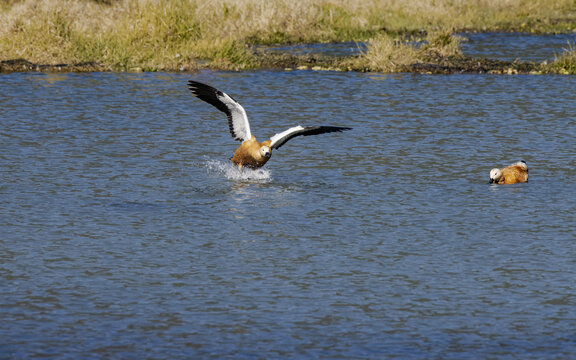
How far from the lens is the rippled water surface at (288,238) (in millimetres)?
8547


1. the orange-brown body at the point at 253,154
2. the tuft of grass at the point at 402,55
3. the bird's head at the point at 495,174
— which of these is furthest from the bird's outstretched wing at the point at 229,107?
the tuft of grass at the point at 402,55

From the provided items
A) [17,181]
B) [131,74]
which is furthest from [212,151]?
[131,74]

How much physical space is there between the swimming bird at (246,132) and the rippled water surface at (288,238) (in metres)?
0.40

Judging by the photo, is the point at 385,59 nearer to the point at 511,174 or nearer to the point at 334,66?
the point at 334,66

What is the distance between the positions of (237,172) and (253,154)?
0.87 m

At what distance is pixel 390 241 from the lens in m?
11.8

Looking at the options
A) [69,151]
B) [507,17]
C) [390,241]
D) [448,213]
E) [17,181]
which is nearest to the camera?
[390,241]

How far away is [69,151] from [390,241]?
322 inches

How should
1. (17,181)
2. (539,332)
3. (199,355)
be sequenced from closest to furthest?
1. (199,355)
2. (539,332)
3. (17,181)

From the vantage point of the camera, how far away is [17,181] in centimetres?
1535

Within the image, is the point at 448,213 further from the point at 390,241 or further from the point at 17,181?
the point at 17,181

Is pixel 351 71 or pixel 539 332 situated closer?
pixel 539 332

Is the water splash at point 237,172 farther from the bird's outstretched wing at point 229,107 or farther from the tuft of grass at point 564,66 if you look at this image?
the tuft of grass at point 564,66

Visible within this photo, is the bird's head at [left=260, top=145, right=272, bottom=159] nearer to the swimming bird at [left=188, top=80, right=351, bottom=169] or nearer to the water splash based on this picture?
the swimming bird at [left=188, top=80, right=351, bottom=169]
